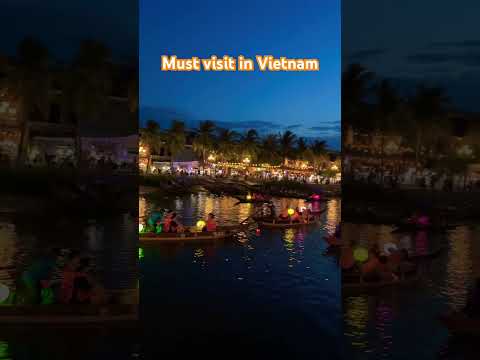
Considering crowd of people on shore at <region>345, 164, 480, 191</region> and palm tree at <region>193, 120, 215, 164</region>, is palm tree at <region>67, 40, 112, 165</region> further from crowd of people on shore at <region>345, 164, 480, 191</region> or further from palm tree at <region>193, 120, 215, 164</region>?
palm tree at <region>193, 120, 215, 164</region>

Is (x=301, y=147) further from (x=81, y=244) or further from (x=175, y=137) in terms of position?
(x=81, y=244)

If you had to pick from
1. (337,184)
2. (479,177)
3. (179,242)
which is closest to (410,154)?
(479,177)

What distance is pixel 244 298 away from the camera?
34.4ft

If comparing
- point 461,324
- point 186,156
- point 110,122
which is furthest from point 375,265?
point 186,156

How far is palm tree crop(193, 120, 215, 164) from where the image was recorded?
48.1m

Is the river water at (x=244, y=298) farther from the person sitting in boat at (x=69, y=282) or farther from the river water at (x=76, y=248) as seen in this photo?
the person sitting in boat at (x=69, y=282)

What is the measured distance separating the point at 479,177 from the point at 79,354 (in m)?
20.6

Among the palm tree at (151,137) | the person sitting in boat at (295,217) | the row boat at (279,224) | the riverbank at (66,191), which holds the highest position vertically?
the palm tree at (151,137)

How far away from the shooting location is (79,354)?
22.6 ft

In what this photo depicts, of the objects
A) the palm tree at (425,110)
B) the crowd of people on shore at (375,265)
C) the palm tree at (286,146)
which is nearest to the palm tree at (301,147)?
the palm tree at (286,146)

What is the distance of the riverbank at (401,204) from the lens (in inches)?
829

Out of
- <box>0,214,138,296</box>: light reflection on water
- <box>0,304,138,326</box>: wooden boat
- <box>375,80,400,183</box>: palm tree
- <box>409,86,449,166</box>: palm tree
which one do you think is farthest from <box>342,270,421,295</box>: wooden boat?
<box>375,80,400,183</box>: palm tree

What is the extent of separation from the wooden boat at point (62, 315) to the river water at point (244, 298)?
0.70 metres

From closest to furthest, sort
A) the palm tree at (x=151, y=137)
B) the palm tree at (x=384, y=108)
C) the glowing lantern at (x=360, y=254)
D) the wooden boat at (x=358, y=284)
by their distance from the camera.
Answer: the wooden boat at (x=358, y=284) < the glowing lantern at (x=360, y=254) < the palm tree at (x=384, y=108) < the palm tree at (x=151, y=137)
